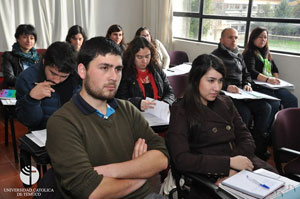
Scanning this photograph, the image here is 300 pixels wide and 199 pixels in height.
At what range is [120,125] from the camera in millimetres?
1449

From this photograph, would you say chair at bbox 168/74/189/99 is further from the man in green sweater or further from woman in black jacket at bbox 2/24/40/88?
woman in black jacket at bbox 2/24/40/88

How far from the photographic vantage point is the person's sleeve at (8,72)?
350 cm

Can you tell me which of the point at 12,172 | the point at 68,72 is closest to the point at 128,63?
the point at 68,72

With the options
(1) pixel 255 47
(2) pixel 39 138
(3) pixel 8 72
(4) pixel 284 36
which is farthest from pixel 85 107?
(4) pixel 284 36

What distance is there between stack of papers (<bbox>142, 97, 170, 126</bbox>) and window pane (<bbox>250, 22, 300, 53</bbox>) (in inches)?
113

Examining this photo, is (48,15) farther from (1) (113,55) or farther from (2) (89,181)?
(2) (89,181)

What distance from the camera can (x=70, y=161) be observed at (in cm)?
122

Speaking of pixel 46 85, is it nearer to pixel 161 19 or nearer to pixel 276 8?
pixel 276 8

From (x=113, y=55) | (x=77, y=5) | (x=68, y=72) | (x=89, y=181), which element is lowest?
(x=89, y=181)

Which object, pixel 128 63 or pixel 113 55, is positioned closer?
pixel 113 55

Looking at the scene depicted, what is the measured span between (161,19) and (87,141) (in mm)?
4670

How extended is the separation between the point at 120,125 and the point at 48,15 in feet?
13.5

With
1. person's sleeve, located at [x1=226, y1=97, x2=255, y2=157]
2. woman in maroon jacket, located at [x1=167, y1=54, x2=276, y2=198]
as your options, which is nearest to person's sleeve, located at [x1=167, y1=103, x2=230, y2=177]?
woman in maroon jacket, located at [x1=167, y1=54, x2=276, y2=198]

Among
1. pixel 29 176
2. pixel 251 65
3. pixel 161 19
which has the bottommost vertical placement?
pixel 29 176
